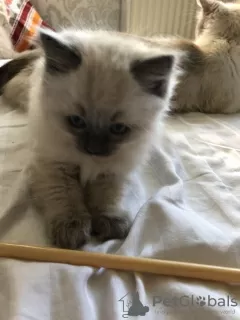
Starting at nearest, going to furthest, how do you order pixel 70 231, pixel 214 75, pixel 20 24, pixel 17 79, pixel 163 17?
pixel 70 231
pixel 17 79
pixel 214 75
pixel 20 24
pixel 163 17

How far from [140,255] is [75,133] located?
324mm

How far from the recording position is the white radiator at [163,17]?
8.21 ft

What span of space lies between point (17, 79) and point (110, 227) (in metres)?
0.77

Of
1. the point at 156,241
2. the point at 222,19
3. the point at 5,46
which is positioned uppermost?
the point at 222,19

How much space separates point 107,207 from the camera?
3.40ft

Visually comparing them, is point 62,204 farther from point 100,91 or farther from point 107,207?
point 100,91

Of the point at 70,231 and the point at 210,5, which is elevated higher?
the point at 210,5

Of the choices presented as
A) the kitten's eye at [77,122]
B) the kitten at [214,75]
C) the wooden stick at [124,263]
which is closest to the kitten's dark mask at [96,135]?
the kitten's eye at [77,122]

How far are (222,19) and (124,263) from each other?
4.20 feet

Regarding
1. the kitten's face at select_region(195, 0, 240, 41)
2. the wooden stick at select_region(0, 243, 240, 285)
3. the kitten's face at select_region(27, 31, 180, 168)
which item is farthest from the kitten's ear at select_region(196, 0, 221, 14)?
the wooden stick at select_region(0, 243, 240, 285)

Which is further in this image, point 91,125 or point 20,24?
point 20,24

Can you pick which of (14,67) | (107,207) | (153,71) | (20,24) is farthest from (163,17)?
(107,207)

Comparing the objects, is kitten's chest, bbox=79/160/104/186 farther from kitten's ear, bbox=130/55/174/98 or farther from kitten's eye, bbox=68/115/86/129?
kitten's ear, bbox=130/55/174/98

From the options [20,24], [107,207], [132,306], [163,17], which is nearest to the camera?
[132,306]
